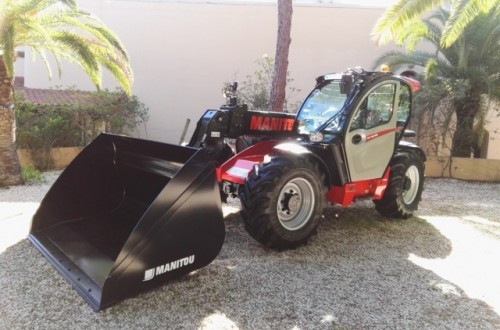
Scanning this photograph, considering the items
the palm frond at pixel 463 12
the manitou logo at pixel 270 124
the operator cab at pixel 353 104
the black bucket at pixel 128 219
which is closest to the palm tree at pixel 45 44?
the black bucket at pixel 128 219

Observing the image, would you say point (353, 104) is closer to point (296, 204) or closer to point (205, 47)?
point (296, 204)

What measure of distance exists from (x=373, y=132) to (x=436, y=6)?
4.50 meters

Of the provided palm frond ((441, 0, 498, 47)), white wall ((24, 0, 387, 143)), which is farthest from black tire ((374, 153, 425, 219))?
white wall ((24, 0, 387, 143))

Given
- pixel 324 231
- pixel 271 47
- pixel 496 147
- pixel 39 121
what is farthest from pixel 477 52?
pixel 39 121

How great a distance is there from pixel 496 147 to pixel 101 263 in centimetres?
1145

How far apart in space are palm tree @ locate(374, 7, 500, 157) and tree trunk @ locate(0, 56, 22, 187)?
28.8 ft

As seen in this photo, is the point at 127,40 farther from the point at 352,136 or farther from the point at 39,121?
the point at 352,136

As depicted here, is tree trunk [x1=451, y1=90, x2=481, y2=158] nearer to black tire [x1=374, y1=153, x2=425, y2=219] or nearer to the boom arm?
black tire [x1=374, y1=153, x2=425, y2=219]

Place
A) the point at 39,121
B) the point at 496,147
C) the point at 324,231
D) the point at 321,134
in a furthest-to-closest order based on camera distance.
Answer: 1. the point at 496,147
2. the point at 39,121
3. the point at 324,231
4. the point at 321,134

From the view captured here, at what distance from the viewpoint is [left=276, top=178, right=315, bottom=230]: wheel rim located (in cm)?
410

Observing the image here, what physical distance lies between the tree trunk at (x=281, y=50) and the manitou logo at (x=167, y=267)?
6.57 metres

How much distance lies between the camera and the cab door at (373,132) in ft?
15.3

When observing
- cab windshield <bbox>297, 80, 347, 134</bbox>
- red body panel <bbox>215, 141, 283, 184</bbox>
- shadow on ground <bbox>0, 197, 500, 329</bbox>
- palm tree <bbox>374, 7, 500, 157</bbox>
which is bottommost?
shadow on ground <bbox>0, 197, 500, 329</bbox>

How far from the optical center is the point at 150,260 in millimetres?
2854
